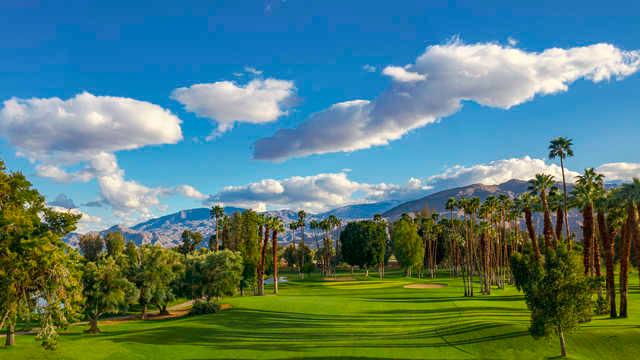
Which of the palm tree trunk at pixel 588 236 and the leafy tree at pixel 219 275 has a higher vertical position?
the palm tree trunk at pixel 588 236

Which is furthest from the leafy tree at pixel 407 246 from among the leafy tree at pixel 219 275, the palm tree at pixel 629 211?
the palm tree at pixel 629 211

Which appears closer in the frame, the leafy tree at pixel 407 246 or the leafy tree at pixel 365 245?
the leafy tree at pixel 407 246

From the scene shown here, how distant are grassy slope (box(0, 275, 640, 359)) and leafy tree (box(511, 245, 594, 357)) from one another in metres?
2.79

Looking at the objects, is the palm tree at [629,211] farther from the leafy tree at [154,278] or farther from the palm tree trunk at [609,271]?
the leafy tree at [154,278]

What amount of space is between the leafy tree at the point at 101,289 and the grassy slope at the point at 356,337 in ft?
9.58

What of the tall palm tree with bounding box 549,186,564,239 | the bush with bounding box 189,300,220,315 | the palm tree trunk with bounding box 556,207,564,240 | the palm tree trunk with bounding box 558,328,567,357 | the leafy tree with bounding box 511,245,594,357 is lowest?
the bush with bounding box 189,300,220,315

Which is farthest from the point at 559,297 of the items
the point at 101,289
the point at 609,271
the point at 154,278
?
the point at 154,278

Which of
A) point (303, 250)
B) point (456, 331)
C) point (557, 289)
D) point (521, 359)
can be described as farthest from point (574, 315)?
point (303, 250)

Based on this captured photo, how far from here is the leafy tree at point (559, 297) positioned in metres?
40.4

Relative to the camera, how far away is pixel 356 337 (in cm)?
4969

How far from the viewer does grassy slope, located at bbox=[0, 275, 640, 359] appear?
4256cm

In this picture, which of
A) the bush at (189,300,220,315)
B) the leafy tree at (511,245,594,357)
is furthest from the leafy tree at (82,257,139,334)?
the leafy tree at (511,245,594,357)

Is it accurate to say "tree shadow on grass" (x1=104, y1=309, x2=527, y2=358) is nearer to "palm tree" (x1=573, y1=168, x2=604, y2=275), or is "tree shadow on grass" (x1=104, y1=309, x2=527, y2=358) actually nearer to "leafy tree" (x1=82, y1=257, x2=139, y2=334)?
"leafy tree" (x1=82, y1=257, x2=139, y2=334)

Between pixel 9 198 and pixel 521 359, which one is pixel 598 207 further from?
pixel 9 198
